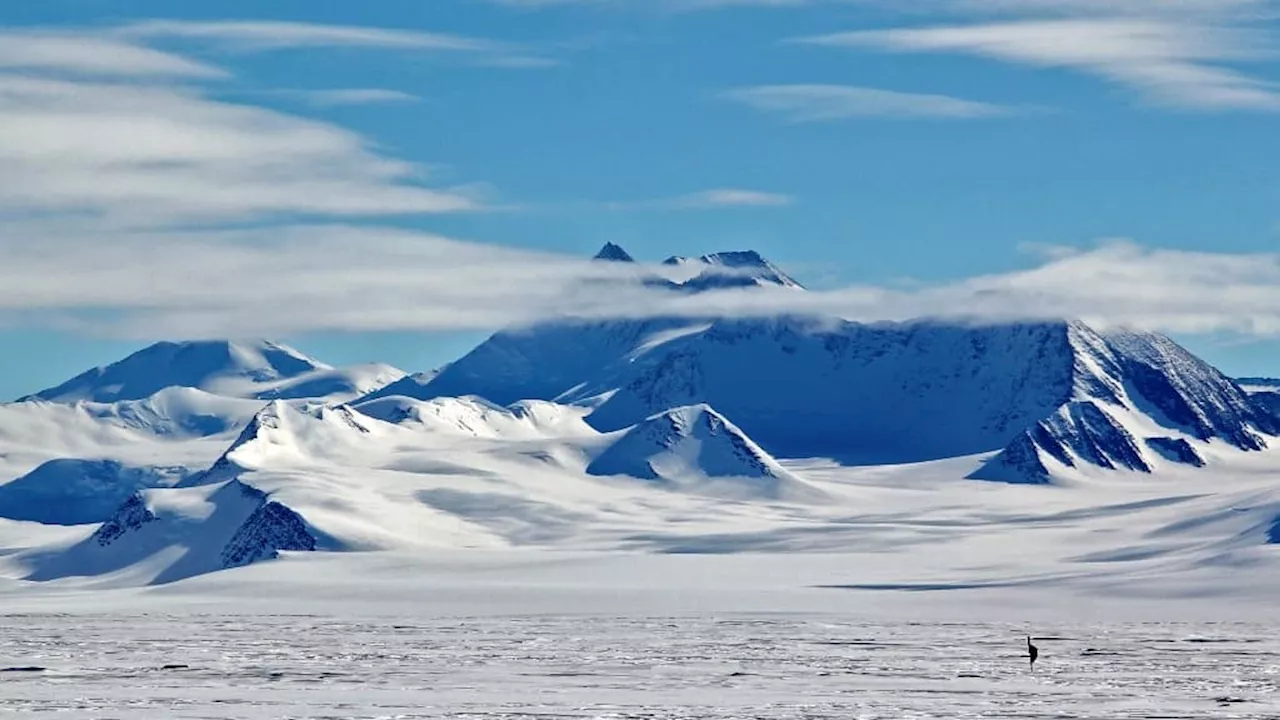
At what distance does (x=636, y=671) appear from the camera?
11456cm

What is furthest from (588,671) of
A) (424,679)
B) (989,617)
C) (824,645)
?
(989,617)

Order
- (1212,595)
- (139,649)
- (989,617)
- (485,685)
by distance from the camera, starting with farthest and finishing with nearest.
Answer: (1212,595) < (989,617) < (139,649) < (485,685)

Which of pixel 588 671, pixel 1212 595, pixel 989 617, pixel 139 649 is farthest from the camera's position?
pixel 1212 595

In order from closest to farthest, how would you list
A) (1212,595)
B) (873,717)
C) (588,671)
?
(873,717) → (588,671) → (1212,595)

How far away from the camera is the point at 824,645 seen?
443 feet

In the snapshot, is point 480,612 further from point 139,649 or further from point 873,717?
point 873,717

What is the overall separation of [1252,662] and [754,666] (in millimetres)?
22749

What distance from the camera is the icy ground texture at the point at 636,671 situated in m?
96.3

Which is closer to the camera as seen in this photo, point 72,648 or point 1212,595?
point 72,648

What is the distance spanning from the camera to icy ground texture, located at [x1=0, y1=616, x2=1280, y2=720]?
3792 inches

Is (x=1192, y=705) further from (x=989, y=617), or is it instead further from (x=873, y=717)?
(x=989, y=617)

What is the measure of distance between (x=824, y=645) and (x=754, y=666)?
56.4 feet

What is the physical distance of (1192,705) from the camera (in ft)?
321

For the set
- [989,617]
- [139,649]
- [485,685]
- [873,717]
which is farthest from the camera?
[989,617]
